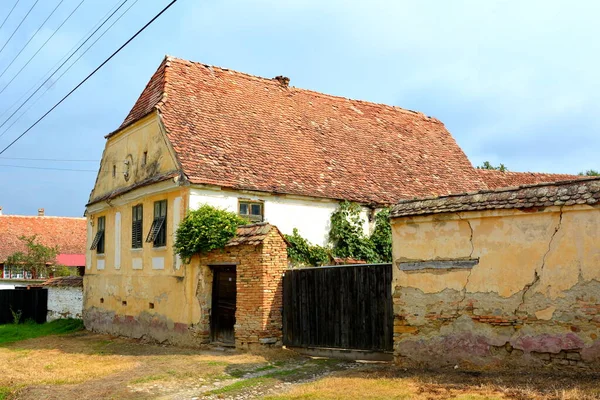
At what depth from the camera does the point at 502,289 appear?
9.47m

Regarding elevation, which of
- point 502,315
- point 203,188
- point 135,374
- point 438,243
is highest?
point 203,188

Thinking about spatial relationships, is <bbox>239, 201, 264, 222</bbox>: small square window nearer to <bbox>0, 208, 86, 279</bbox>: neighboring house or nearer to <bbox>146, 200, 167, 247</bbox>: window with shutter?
<bbox>146, 200, 167, 247</bbox>: window with shutter

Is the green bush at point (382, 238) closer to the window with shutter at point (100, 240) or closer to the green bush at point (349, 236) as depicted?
the green bush at point (349, 236)

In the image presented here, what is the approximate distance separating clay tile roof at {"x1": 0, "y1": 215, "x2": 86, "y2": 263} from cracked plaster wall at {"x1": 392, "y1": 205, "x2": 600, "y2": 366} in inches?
1495

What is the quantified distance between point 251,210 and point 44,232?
3368cm

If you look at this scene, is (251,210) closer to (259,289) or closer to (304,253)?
(304,253)

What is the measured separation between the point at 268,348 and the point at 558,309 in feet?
22.6

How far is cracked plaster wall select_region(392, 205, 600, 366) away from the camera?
28.6 ft

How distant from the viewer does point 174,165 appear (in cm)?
1605

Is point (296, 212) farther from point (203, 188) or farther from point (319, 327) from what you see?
point (319, 327)

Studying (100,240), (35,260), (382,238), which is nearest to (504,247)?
(382,238)

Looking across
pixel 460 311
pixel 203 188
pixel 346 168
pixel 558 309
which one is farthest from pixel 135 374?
pixel 346 168

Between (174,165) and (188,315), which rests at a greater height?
(174,165)

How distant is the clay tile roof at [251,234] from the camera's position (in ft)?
45.8
